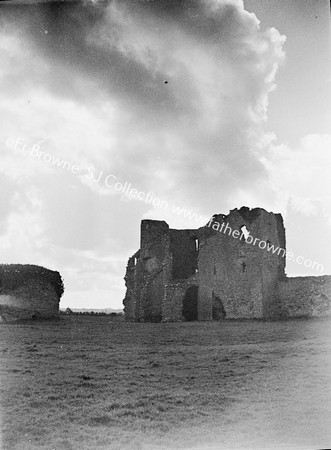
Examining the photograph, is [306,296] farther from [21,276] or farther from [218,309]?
[21,276]

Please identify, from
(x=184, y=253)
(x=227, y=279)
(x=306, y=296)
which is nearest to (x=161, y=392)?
(x=227, y=279)

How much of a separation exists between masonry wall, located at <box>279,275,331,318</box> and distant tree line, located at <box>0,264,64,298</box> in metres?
12.0

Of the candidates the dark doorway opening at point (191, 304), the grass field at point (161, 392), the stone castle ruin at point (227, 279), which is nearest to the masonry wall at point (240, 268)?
the stone castle ruin at point (227, 279)

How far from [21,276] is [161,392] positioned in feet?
31.6

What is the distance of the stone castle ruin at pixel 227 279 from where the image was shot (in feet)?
90.0

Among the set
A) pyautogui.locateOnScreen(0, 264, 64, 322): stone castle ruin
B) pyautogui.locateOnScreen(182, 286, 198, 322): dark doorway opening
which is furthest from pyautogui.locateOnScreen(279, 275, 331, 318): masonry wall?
pyautogui.locateOnScreen(0, 264, 64, 322): stone castle ruin

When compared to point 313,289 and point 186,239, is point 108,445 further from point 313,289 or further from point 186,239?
point 186,239

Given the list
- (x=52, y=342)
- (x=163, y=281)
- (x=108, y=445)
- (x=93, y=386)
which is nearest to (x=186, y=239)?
(x=163, y=281)

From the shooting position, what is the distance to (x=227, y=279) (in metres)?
28.2

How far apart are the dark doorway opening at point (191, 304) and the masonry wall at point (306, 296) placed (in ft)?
15.8

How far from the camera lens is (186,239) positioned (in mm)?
31812

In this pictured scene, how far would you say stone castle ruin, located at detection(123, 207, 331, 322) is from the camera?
27.4 metres

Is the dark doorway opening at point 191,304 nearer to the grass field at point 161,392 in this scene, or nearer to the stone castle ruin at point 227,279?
the stone castle ruin at point 227,279

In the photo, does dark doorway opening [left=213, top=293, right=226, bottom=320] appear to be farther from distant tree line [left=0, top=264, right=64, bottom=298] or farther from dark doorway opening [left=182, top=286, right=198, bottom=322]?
distant tree line [left=0, top=264, right=64, bottom=298]
